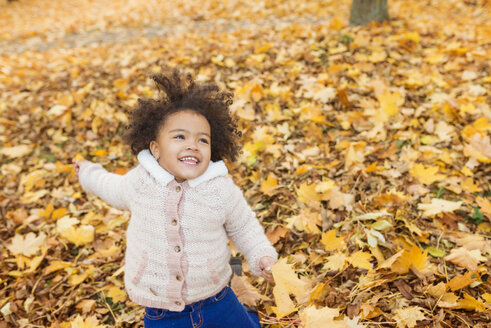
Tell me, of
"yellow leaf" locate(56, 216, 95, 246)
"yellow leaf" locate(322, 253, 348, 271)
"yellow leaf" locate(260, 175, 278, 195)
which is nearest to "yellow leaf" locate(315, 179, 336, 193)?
"yellow leaf" locate(260, 175, 278, 195)

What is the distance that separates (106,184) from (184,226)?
613mm

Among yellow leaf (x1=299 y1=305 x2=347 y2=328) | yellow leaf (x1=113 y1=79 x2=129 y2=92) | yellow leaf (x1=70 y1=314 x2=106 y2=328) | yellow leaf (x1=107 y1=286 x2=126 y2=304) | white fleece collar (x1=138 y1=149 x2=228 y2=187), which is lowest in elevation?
yellow leaf (x1=107 y1=286 x2=126 y2=304)

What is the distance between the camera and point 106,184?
201 centimetres

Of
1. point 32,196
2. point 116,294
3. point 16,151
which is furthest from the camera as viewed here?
point 16,151

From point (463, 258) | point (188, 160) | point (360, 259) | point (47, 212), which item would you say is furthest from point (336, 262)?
point (47, 212)

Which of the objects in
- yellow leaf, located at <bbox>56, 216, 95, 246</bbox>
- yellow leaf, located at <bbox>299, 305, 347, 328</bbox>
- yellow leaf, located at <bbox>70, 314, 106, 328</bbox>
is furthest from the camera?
yellow leaf, located at <bbox>56, 216, 95, 246</bbox>

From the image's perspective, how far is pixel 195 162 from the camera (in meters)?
1.70

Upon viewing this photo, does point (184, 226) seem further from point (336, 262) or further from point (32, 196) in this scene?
point (32, 196)

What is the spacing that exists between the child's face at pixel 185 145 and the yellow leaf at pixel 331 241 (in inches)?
36.3

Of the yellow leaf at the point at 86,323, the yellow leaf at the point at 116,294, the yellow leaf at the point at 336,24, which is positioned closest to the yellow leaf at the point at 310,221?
the yellow leaf at the point at 116,294

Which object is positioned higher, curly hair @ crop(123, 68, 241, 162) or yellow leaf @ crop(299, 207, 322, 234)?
curly hair @ crop(123, 68, 241, 162)

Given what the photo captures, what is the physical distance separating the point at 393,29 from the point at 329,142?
104 inches

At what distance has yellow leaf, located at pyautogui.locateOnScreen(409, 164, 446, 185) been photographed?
2.52 meters

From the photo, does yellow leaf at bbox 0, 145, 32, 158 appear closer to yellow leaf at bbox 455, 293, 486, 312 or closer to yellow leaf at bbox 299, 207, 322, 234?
yellow leaf at bbox 299, 207, 322, 234
